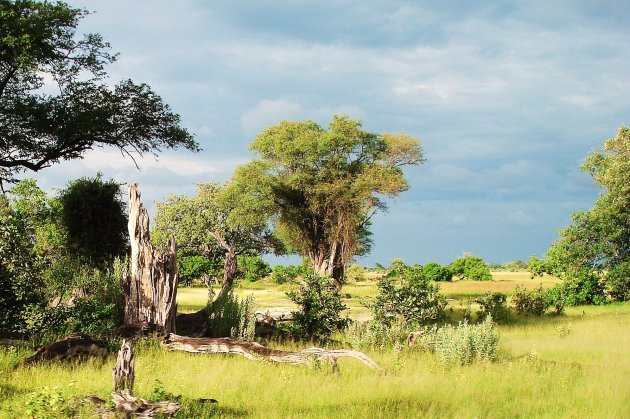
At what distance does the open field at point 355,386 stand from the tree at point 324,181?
28322 millimetres

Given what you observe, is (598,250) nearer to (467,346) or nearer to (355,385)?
(467,346)

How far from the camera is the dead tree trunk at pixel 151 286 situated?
49.4 feet

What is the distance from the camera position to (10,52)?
2339 centimetres

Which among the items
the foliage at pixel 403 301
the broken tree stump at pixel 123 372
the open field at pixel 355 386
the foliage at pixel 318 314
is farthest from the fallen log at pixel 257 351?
the foliage at pixel 403 301

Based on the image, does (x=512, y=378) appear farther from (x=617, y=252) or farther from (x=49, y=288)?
(x=617, y=252)

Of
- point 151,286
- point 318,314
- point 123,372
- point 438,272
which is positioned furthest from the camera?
point 438,272

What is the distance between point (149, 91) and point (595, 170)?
3272cm

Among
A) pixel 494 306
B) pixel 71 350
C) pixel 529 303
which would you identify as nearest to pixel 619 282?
pixel 529 303

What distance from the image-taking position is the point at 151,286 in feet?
49.5

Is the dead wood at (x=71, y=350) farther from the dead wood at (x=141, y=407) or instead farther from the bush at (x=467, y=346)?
the bush at (x=467, y=346)

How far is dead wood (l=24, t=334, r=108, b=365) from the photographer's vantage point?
11.7m

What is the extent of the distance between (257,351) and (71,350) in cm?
357

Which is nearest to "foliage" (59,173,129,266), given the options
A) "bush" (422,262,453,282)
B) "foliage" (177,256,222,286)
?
"foliage" (177,256,222,286)

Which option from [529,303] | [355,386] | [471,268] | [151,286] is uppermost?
[471,268]
